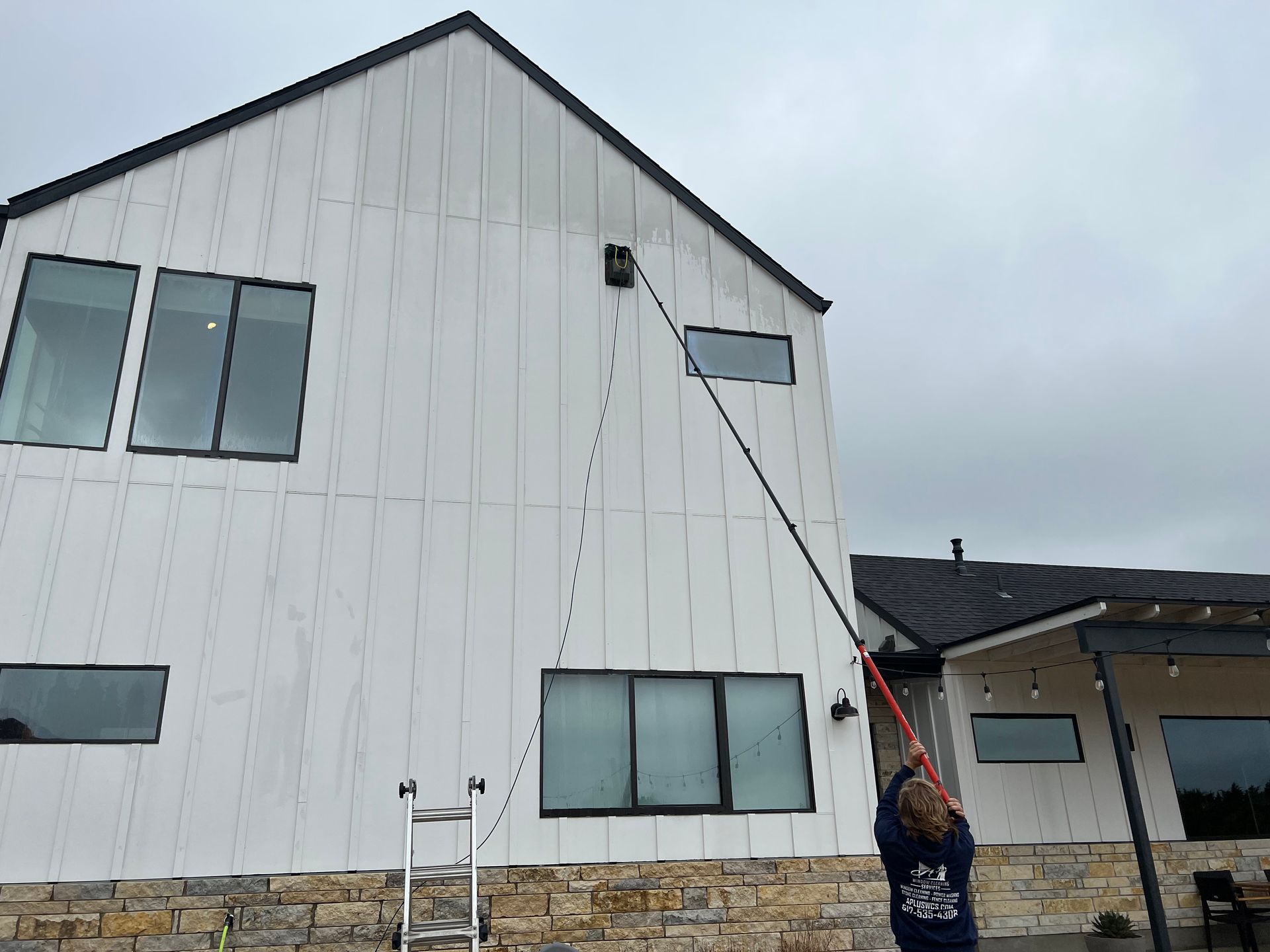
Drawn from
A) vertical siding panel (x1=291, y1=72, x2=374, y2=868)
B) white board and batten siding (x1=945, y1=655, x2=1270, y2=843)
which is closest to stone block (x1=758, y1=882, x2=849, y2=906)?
vertical siding panel (x1=291, y1=72, x2=374, y2=868)

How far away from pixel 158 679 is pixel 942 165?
34.4m

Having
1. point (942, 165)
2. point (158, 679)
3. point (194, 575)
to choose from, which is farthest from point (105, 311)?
point (942, 165)

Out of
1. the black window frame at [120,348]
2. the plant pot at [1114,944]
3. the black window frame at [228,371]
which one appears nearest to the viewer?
the black window frame at [120,348]

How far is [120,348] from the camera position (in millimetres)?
6570

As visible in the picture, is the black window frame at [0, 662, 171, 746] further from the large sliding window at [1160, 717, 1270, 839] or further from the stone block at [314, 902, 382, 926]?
the large sliding window at [1160, 717, 1270, 839]

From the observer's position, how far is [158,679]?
19.1ft

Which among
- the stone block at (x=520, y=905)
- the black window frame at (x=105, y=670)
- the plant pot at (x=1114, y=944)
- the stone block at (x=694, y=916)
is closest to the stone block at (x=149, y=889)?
the black window frame at (x=105, y=670)

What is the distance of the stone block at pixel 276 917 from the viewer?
217 inches

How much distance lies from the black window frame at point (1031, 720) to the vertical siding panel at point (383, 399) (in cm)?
659

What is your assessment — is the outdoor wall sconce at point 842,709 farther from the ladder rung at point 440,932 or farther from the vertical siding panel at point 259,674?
the vertical siding panel at point 259,674

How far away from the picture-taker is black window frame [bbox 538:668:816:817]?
20.7 feet

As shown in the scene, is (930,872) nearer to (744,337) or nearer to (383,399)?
(383,399)

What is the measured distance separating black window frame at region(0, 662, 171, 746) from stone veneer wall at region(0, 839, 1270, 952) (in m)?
0.84

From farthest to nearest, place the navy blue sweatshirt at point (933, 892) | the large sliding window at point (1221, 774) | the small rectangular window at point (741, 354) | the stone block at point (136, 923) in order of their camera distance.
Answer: the large sliding window at point (1221, 774), the small rectangular window at point (741, 354), the stone block at point (136, 923), the navy blue sweatshirt at point (933, 892)
